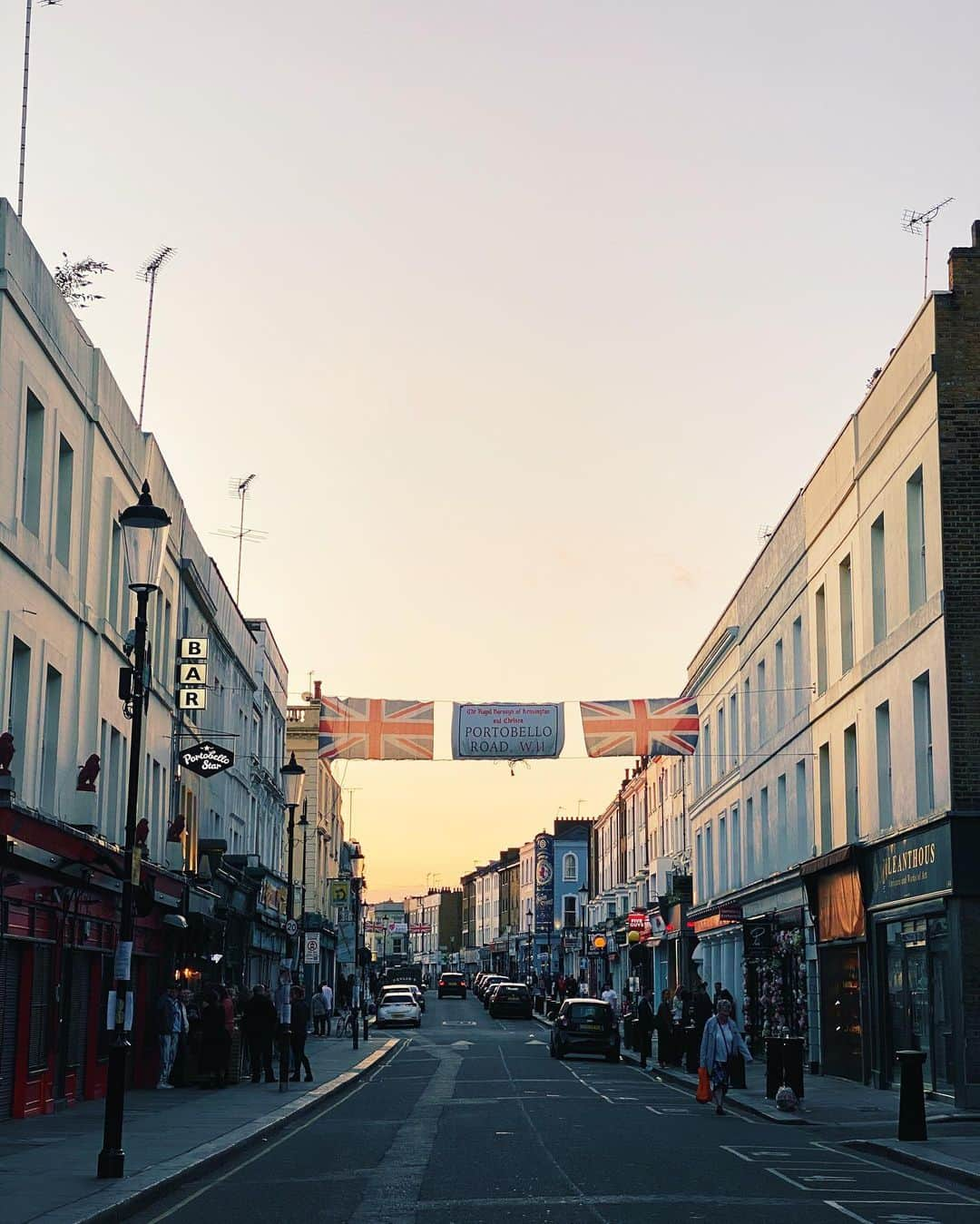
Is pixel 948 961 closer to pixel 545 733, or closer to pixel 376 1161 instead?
pixel 376 1161

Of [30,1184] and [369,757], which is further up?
[369,757]

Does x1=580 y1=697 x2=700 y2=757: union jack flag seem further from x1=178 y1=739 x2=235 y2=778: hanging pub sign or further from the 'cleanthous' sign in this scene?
x1=178 y1=739 x2=235 y2=778: hanging pub sign

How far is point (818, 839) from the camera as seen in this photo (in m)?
34.4

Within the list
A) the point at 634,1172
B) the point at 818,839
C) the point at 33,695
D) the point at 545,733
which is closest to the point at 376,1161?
the point at 634,1172

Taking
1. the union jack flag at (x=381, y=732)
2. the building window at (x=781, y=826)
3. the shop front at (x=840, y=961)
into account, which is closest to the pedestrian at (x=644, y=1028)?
the building window at (x=781, y=826)

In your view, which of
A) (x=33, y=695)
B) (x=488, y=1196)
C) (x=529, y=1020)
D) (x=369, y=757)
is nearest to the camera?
(x=488, y=1196)

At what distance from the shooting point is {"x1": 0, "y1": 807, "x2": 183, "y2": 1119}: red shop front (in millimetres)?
21281

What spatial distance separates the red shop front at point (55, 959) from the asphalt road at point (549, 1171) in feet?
12.9

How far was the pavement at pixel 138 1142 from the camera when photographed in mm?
13430

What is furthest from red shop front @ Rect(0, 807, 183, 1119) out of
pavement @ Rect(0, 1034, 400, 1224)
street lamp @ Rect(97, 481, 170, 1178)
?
street lamp @ Rect(97, 481, 170, 1178)

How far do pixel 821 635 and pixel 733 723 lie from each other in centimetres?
1298

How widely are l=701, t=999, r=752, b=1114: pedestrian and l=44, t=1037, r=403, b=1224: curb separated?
6.23 metres

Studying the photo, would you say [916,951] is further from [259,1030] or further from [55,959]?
[55,959]

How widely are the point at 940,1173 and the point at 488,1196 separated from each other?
203 inches
